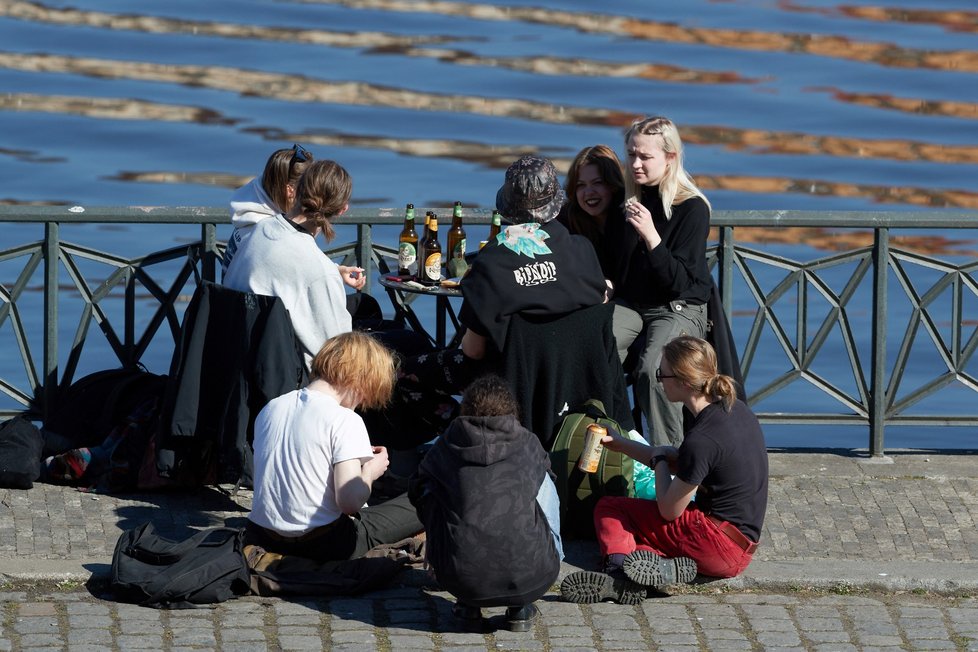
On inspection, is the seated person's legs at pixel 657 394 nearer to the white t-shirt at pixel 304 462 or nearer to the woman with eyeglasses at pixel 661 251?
the woman with eyeglasses at pixel 661 251

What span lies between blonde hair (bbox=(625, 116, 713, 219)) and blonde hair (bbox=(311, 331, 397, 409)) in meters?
1.70

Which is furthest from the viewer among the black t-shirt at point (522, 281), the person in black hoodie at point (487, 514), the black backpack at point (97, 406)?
the black backpack at point (97, 406)

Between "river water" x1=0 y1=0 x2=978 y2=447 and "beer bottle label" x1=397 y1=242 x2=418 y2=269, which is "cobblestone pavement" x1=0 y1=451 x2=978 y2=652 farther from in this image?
"river water" x1=0 y1=0 x2=978 y2=447

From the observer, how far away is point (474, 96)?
23.2 m

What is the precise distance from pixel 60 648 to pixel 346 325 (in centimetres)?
199

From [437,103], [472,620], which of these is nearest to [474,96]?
[437,103]

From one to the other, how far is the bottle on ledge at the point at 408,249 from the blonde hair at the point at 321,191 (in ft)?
2.53

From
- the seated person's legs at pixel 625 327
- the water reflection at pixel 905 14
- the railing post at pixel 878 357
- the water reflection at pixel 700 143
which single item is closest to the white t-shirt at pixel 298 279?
the seated person's legs at pixel 625 327

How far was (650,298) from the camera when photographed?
303 inches

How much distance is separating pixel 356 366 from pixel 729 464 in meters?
1.45

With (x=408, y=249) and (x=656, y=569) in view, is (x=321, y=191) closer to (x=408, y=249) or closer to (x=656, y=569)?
(x=408, y=249)

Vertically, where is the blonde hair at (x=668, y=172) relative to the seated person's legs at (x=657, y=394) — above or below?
above

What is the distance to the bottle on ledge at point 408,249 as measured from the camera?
7.92 metres

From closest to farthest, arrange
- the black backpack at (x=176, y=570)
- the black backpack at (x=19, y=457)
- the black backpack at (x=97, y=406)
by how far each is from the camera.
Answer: the black backpack at (x=176, y=570) < the black backpack at (x=19, y=457) < the black backpack at (x=97, y=406)
